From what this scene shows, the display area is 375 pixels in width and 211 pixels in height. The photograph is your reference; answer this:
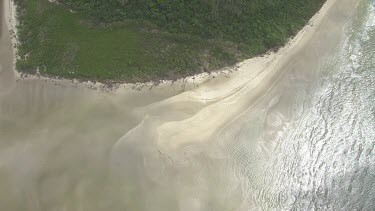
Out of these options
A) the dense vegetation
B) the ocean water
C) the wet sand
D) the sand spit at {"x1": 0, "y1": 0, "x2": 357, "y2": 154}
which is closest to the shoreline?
the sand spit at {"x1": 0, "y1": 0, "x2": 357, "y2": 154}

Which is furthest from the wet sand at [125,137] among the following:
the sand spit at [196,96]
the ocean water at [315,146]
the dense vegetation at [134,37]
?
the dense vegetation at [134,37]

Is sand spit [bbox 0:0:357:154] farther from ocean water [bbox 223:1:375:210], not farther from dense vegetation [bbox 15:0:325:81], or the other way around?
ocean water [bbox 223:1:375:210]

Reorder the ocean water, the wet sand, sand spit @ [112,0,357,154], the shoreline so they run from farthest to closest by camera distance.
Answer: the shoreline < sand spit @ [112,0,357,154] < the ocean water < the wet sand

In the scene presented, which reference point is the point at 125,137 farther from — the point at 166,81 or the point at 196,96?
the point at 196,96

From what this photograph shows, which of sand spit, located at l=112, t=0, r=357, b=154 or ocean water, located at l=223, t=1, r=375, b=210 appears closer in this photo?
ocean water, located at l=223, t=1, r=375, b=210

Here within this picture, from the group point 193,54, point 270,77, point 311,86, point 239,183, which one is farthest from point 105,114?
point 311,86
